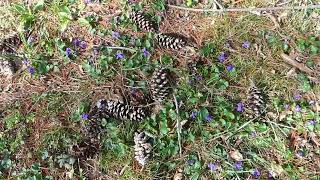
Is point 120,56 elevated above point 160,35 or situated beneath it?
situated beneath

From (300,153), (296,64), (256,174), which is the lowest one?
(256,174)

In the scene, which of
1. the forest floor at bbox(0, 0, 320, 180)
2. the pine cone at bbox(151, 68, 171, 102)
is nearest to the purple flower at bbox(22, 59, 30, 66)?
the forest floor at bbox(0, 0, 320, 180)

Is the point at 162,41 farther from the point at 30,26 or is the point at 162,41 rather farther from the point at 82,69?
the point at 30,26

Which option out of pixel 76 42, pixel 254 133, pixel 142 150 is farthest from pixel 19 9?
pixel 254 133

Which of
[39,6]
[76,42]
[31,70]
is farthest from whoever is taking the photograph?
[39,6]

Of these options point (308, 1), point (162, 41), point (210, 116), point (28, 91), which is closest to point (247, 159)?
point (210, 116)

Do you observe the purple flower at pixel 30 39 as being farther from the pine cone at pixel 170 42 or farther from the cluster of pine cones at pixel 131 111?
the pine cone at pixel 170 42

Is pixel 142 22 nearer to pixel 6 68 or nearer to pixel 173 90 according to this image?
pixel 173 90
